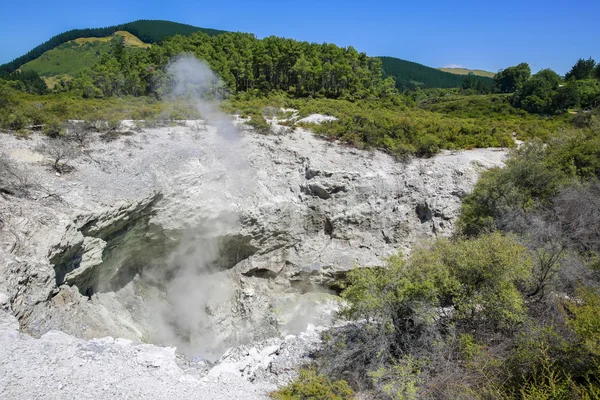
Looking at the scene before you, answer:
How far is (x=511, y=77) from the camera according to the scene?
62.8m

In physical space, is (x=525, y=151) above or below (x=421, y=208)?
above

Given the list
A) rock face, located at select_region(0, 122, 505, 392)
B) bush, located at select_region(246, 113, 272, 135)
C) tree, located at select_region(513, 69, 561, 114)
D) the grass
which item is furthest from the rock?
tree, located at select_region(513, 69, 561, 114)

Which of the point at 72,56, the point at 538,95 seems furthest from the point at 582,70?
the point at 72,56

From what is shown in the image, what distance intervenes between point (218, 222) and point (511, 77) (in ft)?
228

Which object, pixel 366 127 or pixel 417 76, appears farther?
pixel 417 76

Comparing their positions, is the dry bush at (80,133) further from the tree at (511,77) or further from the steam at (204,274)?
the tree at (511,77)

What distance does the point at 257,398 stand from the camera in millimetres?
6473

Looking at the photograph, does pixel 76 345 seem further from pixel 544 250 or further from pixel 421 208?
pixel 421 208

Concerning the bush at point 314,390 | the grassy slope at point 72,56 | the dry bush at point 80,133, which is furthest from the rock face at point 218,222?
the grassy slope at point 72,56

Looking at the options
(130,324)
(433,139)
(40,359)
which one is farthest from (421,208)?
(40,359)

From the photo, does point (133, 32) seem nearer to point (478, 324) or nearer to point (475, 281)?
point (475, 281)

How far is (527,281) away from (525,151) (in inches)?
316

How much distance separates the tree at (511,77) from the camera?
61781mm

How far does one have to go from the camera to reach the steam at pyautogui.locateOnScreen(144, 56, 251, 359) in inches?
471
